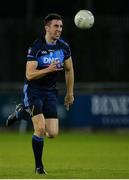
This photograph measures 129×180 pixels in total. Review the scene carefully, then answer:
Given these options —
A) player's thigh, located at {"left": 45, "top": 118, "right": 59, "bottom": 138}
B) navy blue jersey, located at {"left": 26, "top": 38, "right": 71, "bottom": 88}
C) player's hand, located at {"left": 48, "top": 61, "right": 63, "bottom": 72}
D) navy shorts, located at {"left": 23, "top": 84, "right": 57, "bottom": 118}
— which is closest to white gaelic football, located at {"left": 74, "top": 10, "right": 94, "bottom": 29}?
navy blue jersey, located at {"left": 26, "top": 38, "right": 71, "bottom": 88}

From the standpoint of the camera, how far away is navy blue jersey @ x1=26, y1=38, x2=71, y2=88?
42.9ft

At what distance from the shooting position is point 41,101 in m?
13.3

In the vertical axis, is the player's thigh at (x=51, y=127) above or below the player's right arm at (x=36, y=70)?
below

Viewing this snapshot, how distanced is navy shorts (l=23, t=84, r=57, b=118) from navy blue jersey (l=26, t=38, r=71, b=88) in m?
0.10

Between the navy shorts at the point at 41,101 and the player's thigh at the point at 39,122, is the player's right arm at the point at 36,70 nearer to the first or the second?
the navy shorts at the point at 41,101

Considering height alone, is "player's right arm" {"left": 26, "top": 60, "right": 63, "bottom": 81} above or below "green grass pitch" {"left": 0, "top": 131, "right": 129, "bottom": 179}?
above

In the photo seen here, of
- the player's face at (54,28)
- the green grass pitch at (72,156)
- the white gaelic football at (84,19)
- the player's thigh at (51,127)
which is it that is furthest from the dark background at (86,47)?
the player's face at (54,28)

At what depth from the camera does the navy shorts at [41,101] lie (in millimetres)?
13164

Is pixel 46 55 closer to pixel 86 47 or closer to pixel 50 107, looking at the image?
pixel 50 107

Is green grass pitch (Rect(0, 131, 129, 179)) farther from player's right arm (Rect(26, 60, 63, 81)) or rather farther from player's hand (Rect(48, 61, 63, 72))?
player's hand (Rect(48, 61, 63, 72))

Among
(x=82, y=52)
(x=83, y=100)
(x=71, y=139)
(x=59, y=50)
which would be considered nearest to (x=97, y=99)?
(x=83, y=100)

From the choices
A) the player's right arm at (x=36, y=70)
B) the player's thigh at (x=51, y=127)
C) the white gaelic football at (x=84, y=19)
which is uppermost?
the white gaelic football at (x=84, y=19)

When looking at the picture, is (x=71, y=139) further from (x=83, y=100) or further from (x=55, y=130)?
(x=55, y=130)

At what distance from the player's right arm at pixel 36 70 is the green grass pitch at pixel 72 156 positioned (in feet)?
5.15
